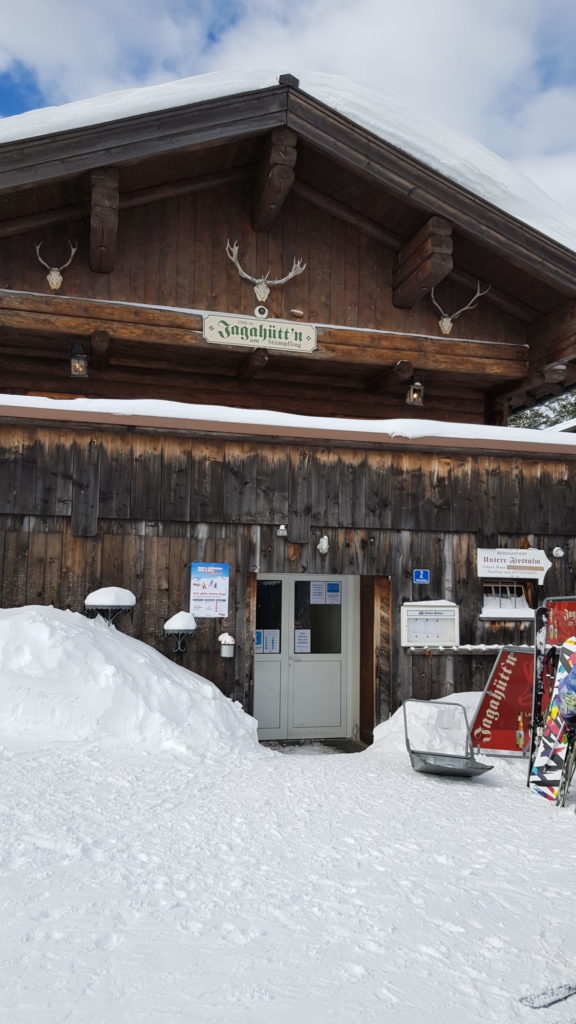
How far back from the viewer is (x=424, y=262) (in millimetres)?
9773

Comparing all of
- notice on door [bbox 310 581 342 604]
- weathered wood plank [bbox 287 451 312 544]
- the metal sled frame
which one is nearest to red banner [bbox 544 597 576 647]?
the metal sled frame

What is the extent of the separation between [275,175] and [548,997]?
875 centimetres

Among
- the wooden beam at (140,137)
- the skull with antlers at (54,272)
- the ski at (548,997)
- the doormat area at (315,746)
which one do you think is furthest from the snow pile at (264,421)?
the ski at (548,997)

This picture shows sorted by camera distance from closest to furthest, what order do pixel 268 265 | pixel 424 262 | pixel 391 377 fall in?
1. pixel 424 262
2. pixel 268 265
3. pixel 391 377

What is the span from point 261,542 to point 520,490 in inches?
121

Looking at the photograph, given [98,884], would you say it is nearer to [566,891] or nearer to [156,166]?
[566,891]

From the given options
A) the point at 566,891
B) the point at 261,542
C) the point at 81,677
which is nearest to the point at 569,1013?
the point at 566,891

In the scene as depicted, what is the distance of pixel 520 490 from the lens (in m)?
8.65

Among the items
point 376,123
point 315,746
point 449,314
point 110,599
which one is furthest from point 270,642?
point 376,123

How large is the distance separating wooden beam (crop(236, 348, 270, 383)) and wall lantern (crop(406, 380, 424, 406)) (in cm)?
211

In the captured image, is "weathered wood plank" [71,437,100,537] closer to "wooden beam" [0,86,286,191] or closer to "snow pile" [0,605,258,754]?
"snow pile" [0,605,258,754]

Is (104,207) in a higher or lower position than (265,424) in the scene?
higher

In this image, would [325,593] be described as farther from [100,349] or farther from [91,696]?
[100,349]

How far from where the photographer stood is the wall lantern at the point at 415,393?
10805 millimetres
